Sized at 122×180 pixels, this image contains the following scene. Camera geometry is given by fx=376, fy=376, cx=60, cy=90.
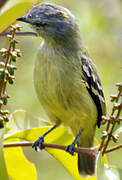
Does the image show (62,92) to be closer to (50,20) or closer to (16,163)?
(50,20)

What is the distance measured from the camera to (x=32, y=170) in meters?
2.87

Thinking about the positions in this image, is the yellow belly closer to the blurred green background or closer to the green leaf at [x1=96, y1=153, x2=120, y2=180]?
the green leaf at [x1=96, y1=153, x2=120, y2=180]

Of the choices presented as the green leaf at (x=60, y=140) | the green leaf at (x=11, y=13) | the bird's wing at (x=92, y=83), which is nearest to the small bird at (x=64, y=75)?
the bird's wing at (x=92, y=83)

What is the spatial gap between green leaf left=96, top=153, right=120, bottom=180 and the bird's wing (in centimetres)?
129

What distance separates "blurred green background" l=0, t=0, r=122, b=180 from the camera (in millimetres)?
5211

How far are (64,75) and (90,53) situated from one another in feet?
7.58

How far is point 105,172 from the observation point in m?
2.36

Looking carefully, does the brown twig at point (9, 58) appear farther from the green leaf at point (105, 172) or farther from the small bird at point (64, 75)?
the small bird at point (64, 75)

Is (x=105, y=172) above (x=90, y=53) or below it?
above

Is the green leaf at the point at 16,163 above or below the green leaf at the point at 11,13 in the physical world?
below

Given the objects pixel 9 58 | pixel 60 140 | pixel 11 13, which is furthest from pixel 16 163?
pixel 11 13

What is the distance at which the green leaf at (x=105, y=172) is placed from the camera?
227 centimetres

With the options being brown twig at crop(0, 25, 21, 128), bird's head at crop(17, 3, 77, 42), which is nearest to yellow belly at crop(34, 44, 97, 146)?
bird's head at crop(17, 3, 77, 42)

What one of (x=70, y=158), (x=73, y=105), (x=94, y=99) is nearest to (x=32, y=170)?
(x=70, y=158)
